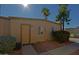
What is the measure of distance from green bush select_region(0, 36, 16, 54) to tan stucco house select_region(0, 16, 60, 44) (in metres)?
0.11

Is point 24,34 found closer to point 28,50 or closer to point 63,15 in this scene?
point 28,50

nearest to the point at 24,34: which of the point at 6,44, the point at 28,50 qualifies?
the point at 28,50

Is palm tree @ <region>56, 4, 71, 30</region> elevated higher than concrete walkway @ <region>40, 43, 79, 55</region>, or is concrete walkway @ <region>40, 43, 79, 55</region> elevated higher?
palm tree @ <region>56, 4, 71, 30</region>

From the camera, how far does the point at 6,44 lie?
671 cm

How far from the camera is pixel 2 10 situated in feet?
22.1

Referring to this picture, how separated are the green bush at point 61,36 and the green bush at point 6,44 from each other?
1.13 meters

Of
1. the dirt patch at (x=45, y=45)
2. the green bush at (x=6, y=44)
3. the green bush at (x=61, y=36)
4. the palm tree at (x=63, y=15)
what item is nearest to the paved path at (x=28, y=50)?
the dirt patch at (x=45, y=45)

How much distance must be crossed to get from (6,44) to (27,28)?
0.70 meters

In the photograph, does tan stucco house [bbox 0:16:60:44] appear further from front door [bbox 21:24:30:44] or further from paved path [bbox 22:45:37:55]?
paved path [bbox 22:45:37:55]

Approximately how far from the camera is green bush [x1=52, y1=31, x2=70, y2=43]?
690 centimetres

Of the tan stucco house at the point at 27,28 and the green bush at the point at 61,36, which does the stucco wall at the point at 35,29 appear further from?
the green bush at the point at 61,36

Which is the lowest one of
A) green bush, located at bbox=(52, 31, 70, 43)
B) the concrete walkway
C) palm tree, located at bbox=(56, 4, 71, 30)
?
the concrete walkway

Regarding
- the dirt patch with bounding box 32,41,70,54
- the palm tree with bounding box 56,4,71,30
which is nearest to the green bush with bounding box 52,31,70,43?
the dirt patch with bounding box 32,41,70,54
